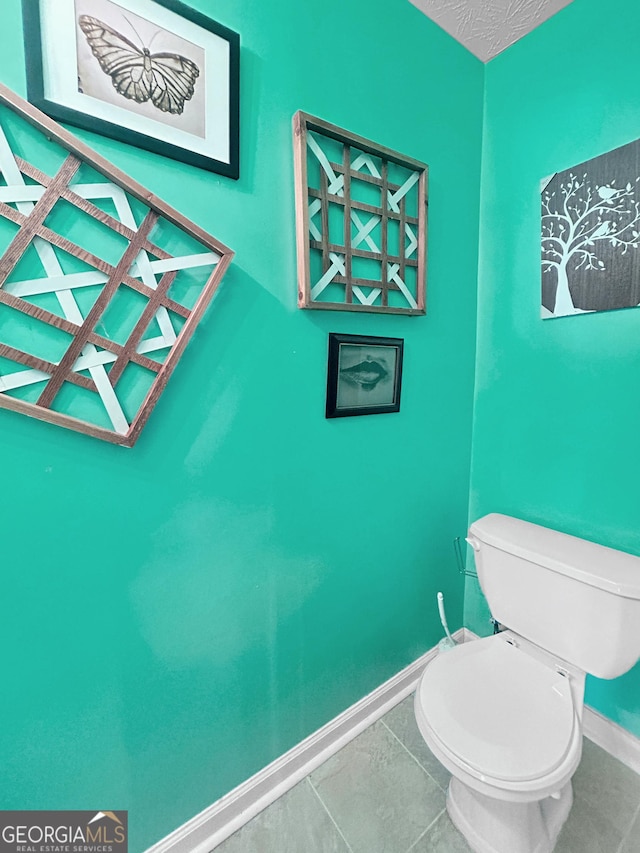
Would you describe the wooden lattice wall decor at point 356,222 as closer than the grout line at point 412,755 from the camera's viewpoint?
Yes

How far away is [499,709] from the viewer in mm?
987

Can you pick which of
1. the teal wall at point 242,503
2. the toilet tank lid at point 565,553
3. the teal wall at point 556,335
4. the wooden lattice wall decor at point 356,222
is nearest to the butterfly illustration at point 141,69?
the teal wall at point 242,503

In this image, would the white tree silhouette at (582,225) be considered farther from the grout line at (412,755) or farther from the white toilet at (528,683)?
the grout line at (412,755)

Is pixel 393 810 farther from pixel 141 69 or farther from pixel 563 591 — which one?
pixel 141 69

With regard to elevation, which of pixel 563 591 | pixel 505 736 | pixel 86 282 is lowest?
pixel 505 736

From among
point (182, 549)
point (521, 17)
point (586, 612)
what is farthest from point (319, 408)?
point (521, 17)

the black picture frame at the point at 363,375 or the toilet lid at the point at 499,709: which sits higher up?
the black picture frame at the point at 363,375

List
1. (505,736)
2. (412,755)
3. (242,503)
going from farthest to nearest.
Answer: (412,755), (242,503), (505,736)

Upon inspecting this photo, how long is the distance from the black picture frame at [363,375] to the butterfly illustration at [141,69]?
2.18 feet

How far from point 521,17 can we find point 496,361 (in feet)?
3.69

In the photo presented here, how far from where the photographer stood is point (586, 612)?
1.04 m

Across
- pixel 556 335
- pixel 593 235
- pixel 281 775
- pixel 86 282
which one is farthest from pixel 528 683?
pixel 86 282

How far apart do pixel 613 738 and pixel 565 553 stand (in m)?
0.75

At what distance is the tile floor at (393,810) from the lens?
3.43 feet
